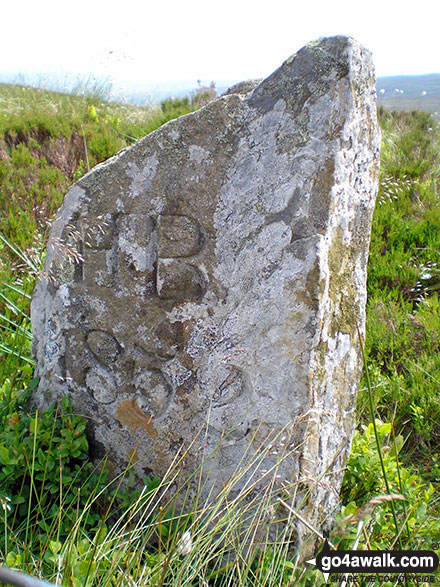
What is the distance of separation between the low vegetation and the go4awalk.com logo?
9cm

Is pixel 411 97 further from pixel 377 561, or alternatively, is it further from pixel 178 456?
pixel 377 561

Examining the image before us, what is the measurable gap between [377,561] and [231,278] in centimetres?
105

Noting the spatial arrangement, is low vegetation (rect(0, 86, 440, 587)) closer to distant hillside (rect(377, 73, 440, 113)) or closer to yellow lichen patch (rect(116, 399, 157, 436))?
yellow lichen patch (rect(116, 399, 157, 436))

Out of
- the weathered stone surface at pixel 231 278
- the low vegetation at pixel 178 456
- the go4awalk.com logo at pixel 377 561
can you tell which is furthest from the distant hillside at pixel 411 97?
the go4awalk.com logo at pixel 377 561

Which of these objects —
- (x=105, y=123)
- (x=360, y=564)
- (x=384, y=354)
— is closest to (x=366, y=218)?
(x=360, y=564)

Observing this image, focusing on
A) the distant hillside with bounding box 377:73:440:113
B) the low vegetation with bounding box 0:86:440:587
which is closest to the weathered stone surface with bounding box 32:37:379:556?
the low vegetation with bounding box 0:86:440:587

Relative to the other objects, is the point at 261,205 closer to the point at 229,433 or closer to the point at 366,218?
the point at 366,218

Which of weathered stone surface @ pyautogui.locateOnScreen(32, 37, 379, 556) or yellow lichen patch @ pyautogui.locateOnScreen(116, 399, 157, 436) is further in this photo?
yellow lichen patch @ pyautogui.locateOnScreen(116, 399, 157, 436)

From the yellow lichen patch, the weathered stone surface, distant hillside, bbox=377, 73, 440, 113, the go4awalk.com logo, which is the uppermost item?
distant hillside, bbox=377, 73, 440, 113

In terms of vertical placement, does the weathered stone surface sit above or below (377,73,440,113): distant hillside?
below

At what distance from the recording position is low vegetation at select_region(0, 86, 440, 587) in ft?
5.61

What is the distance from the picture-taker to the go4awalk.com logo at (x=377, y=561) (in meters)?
1.71

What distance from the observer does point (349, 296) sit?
2.03 m

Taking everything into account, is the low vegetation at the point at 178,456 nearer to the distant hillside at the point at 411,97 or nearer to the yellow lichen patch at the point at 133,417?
the yellow lichen patch at the point at 133,417
